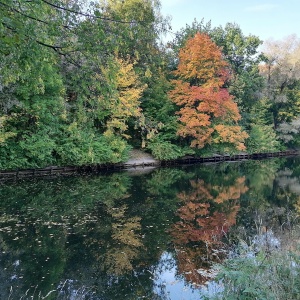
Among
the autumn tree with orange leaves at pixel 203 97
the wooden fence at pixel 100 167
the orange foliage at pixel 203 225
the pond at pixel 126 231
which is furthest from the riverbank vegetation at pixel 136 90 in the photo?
the orange foliage at pixel 203 225

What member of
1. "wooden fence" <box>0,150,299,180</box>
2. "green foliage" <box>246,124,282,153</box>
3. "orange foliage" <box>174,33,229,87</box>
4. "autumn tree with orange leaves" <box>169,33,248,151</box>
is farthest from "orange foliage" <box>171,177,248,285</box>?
"green foliage" <box>246,124,282,153</box>

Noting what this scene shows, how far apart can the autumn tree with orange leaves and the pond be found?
861cm

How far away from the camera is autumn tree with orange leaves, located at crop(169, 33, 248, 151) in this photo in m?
26.1

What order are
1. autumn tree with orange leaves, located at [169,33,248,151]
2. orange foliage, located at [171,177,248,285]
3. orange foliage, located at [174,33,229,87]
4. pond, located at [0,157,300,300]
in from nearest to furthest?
pond, located at [0,157,300,300]
orange foliage, located at [171,177,248,285]
autumn tree with orange leaves, located at [169,33,248,151]
orange foliage, located at [174,33,229,87]

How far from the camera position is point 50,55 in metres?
3.74

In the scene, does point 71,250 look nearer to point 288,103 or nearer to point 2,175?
point 2,175

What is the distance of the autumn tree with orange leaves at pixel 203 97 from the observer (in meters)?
26.1

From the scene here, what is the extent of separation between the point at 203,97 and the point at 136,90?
542cm

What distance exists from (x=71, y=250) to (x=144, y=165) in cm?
1734

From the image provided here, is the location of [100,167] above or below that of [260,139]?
below

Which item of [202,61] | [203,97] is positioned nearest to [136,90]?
[203,97]

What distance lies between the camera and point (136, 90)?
23.7 m

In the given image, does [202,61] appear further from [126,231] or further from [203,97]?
[126,231]

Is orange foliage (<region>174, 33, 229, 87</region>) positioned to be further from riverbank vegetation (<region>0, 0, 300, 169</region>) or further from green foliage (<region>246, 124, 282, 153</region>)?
green foliage (<region>246, 124, 282, 153</region>)
